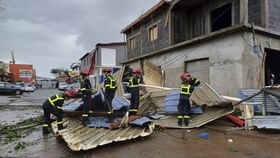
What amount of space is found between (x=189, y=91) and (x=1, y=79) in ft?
135

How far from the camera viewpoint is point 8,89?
30.0 metres

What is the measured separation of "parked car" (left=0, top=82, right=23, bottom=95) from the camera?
29.6 m

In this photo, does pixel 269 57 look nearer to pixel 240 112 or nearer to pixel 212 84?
pixel 212 84

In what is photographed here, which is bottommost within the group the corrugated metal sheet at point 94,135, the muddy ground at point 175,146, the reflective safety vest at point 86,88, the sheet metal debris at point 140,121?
the muddy ground at point 175,146

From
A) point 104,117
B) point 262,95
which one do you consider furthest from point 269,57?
point 104,117

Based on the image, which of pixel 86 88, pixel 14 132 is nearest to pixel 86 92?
pixel 86 88

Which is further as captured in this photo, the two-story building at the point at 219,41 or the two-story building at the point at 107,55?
the two-story building at the point at 107,55

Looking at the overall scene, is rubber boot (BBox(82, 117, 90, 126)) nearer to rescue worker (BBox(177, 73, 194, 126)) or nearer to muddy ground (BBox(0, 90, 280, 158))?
muddy ground (BBox(0, 90, 280, 158))

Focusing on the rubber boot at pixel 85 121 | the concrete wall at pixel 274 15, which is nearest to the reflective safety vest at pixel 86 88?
the rubber boot at pixel 85 121

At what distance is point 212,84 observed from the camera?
444 inches

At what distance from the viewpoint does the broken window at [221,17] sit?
13.8 meters

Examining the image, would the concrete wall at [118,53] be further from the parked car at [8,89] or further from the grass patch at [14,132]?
the grass patch at [14,132]

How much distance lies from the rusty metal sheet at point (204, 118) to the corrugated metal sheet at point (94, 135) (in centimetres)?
159

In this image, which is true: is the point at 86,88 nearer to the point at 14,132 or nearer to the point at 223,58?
the point at 14,132
